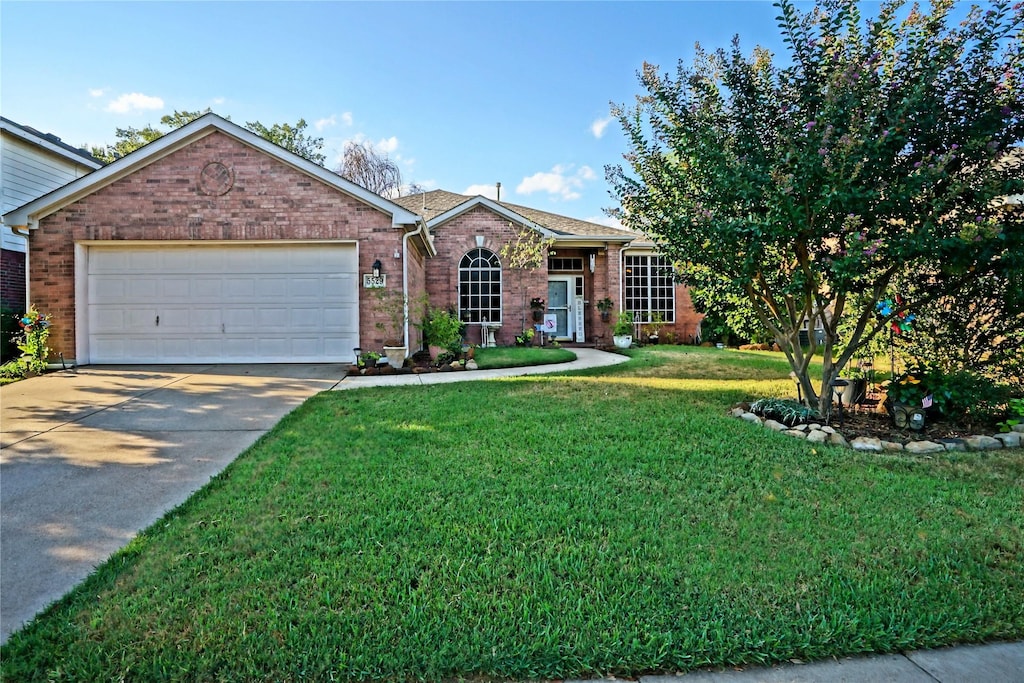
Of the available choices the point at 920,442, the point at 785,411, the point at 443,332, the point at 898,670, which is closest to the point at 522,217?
the point at 443,332

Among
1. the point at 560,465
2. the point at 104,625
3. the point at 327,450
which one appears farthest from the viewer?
the point at 327,450

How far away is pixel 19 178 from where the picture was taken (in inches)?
467

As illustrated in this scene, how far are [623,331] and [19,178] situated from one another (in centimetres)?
1495

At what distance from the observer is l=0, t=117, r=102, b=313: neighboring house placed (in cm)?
1130

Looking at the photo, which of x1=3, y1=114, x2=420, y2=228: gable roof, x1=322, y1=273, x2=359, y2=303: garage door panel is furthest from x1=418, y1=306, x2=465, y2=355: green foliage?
x1=3, y1=114, x2=420, y2=228: gable roof

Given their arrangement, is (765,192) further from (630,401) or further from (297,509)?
(297,509)

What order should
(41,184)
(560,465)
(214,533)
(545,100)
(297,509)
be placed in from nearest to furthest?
1. (214,533)
2. (297,509)
3. (560,465)
4. (545,100)
5. (41,184)

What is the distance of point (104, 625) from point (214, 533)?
0.78 meters

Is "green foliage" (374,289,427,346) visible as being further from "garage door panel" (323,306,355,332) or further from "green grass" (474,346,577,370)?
"green grass" (474,346,577,370)

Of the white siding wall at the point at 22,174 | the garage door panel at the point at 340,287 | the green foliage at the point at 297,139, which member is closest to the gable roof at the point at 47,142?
the white siding wall at the point at 22,174

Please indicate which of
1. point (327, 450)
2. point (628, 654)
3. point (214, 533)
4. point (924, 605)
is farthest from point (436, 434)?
point (924, 605)

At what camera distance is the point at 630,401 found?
6.29m

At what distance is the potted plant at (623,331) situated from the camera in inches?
567

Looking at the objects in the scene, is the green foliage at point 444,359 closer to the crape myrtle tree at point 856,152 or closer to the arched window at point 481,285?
the arched window at point 481,285
